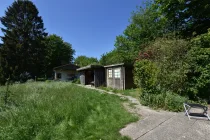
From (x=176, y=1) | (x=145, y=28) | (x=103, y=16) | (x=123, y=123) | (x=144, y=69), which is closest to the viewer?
(x=123, y=123)

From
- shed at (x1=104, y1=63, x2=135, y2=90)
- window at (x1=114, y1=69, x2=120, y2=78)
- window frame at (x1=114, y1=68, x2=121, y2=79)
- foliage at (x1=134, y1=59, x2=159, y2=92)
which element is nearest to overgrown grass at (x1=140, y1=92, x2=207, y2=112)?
foliage at (x1=134, y1=59, x2=159, y2=92)

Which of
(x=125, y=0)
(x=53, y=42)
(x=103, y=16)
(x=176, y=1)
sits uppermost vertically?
(x=53, y=42)

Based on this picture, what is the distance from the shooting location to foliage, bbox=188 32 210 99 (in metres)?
6.65

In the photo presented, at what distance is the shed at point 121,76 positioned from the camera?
11523 mm

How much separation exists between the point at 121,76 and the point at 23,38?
24.6 meters

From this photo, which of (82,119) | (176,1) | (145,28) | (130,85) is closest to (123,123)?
(82,119)

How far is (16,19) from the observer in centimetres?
2603

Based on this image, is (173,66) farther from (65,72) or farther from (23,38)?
(23,38)

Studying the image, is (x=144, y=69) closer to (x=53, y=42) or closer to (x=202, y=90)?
(x=202, y=90)

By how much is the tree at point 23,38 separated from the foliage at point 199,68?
26791mm

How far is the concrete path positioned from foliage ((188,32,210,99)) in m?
3.30

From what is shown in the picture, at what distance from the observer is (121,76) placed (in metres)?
11.7

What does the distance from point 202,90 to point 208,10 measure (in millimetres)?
6145

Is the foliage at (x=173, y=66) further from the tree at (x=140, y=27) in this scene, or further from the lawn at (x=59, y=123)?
the tree at (x=140, y=27)
